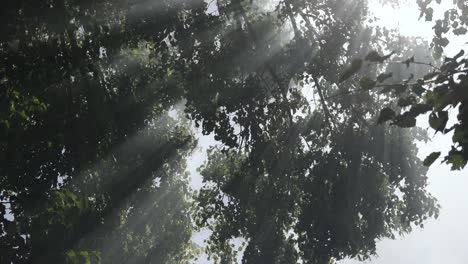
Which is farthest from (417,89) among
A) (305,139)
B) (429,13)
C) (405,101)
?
(305,139)

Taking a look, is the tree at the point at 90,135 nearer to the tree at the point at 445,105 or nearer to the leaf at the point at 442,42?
the tree at the point at 445,105

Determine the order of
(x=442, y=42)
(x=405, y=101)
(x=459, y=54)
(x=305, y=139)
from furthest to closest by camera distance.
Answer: (x=305, y=139) < (x=442, y=42) < (x=405, y=101) < (x=459, y=54)

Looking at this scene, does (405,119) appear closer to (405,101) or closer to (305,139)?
(405,101)

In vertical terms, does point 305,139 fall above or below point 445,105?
above

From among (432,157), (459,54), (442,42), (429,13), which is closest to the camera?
(459,54)

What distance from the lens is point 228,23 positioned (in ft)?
47.1

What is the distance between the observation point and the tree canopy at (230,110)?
10805mm

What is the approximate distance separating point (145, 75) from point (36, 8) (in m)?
9.34

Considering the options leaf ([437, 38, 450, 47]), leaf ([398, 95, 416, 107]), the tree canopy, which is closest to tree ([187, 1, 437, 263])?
the tree canopy

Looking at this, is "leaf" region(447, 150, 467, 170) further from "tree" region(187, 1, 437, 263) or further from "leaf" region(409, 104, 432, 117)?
"tree" region(187, 1, 437, 263)

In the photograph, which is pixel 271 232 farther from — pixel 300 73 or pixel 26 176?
pixel 26 176

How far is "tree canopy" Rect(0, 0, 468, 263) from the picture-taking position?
1080 cm

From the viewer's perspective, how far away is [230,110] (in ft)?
42.8

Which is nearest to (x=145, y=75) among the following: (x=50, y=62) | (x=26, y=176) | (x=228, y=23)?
(x=228, y=23)
